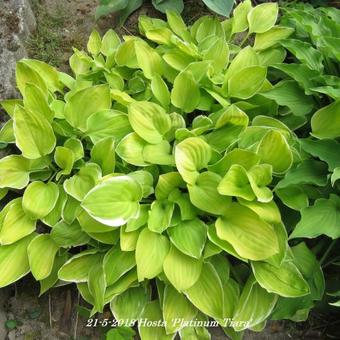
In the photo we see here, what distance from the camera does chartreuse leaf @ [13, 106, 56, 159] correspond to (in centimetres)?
159

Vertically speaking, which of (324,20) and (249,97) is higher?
(324,20)

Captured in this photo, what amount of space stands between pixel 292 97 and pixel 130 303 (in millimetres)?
979

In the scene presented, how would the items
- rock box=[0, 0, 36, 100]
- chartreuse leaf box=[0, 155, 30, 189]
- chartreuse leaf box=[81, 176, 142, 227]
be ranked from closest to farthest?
chartreuse leaf box=[81, 176, 142, 227]
chartreuse leaf box=[0, 155, 30, 189]
rock box=[0, 0, 36, 100]

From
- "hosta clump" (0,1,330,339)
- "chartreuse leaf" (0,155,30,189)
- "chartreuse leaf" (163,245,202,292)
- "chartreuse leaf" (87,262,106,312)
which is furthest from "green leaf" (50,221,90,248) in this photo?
"chartreuse leaf" (163,245,202,292)

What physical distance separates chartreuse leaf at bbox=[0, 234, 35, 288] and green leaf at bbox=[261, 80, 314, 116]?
1.07m

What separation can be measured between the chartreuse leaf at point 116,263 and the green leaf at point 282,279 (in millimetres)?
420

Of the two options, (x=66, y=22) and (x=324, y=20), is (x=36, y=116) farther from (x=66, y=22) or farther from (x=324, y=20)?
(x=324, y=20)

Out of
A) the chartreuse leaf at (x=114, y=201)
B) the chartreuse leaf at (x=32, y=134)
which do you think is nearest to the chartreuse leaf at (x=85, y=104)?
the chartreuse leaf at (x=32, y=134)

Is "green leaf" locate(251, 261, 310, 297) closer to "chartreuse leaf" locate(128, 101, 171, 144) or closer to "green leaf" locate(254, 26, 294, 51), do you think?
"chartreuse leaf" locate(128, 101, 171, 144)

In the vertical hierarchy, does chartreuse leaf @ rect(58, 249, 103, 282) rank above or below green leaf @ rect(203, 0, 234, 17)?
below

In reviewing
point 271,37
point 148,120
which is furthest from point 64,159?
point 271,37

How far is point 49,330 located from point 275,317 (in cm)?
87

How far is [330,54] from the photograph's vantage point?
178 cm

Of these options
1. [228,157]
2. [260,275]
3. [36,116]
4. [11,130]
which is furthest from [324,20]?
[11,130]
